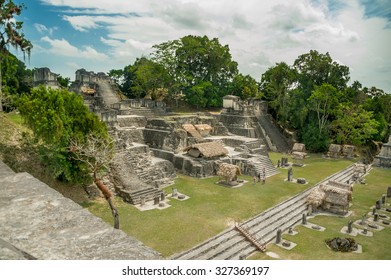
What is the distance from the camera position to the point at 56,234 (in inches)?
156

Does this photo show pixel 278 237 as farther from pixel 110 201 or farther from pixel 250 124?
pixel 250 124

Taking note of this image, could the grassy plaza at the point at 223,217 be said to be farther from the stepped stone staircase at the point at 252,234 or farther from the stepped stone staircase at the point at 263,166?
the stepped stone staircase at the point at 263,166

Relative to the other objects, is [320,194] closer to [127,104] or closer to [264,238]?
[264,238]

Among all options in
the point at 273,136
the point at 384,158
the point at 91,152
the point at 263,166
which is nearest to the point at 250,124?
the point at 273,136

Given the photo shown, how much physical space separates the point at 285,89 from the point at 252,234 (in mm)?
23831

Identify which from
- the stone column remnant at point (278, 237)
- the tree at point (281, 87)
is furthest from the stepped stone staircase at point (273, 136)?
the stone column remnant at point (278, 237)

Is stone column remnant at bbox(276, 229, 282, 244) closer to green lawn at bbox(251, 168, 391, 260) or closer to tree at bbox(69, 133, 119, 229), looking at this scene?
green lawn at bbox(251, 168, 391, 260)

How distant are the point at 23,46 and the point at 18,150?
5864mm

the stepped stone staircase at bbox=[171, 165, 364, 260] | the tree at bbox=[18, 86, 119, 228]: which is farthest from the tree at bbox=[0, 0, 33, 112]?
the stepped stone staircase at bbox=[171, 165, 364, 260]

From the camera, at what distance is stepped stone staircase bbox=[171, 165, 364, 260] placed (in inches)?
424

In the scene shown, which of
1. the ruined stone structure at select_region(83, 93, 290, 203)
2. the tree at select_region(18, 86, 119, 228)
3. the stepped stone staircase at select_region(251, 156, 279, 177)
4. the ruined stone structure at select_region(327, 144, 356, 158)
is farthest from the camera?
the ruined stone structure at select_region(327, 144, 356, 158)

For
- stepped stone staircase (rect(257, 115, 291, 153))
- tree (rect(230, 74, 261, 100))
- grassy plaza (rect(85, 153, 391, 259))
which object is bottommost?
grassy plaza (rect(85, 153, 391, 259))

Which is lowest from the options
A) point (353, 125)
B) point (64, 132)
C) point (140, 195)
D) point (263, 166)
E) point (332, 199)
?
point (140, 195)

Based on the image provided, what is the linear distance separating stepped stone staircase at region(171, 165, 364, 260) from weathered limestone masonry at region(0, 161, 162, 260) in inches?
245
